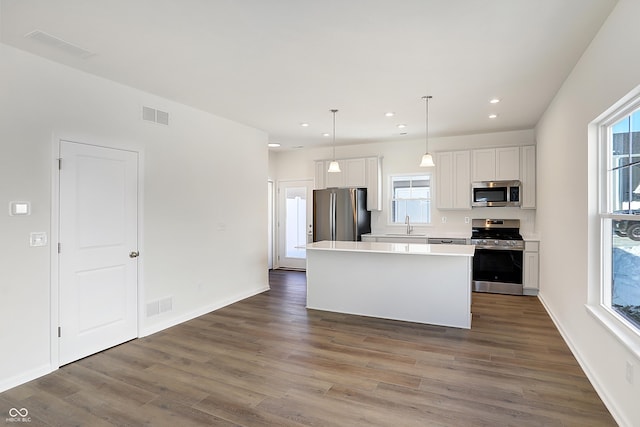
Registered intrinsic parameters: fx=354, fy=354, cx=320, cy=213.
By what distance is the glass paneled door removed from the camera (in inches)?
311

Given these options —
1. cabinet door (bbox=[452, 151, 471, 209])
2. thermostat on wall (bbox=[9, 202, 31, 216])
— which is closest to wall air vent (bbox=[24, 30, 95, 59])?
thermostat on wall (bbox=[9, 202, 31, 216])

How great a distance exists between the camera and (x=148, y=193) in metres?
3.98

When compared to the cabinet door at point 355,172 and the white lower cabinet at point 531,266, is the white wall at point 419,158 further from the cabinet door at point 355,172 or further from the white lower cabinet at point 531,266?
the white lower cabinet at point 531,266

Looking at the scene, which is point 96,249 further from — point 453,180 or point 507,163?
point 507,163

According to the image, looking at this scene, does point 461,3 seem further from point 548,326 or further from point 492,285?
point 492,285

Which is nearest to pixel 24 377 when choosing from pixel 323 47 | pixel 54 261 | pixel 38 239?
pixel 54 261

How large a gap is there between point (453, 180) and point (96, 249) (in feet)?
17.8

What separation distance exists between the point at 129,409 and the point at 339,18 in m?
3.11

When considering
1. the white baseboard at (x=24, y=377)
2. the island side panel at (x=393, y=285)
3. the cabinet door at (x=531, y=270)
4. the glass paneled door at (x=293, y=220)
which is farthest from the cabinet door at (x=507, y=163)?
the white baseboard at (x=24, y=377)

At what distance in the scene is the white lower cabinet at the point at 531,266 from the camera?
5496 mm

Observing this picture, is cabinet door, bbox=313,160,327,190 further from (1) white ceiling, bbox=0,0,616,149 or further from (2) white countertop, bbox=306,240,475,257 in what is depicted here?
(1) white ceiling, bbox=0,0,616,149

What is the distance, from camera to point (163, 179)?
4172mm

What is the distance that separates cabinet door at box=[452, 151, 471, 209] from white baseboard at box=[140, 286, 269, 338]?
380 centimetres

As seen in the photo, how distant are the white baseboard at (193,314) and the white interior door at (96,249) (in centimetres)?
17
